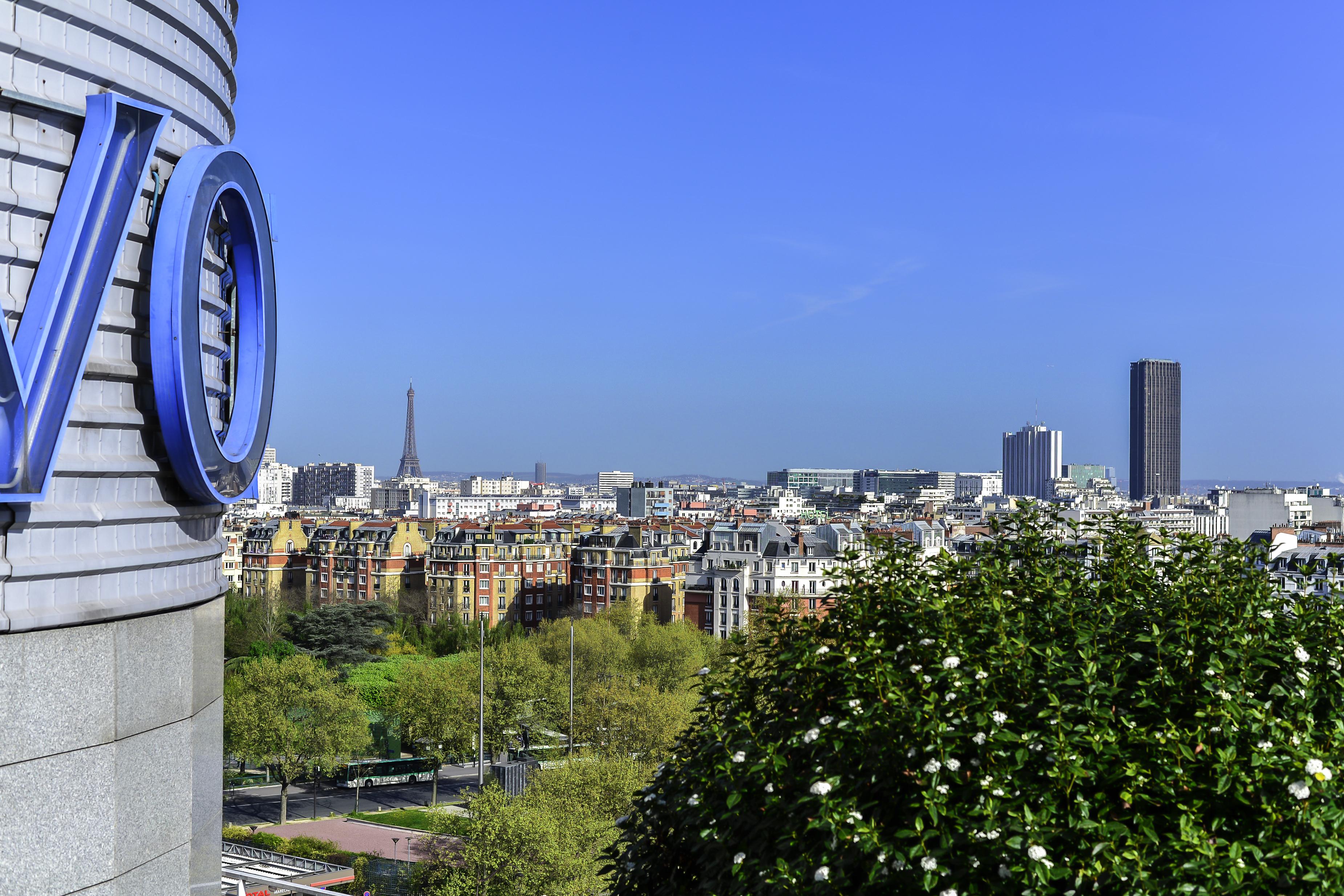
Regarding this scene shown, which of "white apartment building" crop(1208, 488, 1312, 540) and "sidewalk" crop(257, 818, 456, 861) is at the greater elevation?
"white apartment building" crop(1208, 488, 1312, 540)

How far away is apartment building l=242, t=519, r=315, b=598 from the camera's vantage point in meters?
99.4

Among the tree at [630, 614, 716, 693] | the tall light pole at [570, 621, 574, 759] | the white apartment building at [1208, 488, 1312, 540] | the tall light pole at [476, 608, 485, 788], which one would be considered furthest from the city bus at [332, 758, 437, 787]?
the white apartment building at [1208, 488, 1312, 540]

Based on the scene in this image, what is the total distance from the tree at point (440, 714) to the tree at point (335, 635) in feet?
54.8

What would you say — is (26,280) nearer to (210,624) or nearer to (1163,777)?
(210,624)

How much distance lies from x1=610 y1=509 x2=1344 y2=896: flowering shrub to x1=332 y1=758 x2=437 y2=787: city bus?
41.2 m

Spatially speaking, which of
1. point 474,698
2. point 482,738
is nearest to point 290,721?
point 474,698

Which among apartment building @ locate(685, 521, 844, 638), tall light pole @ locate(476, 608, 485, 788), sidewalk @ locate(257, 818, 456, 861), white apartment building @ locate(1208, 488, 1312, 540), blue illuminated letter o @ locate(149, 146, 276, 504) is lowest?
sidewalk @ locate(257, 818, 456, 861)

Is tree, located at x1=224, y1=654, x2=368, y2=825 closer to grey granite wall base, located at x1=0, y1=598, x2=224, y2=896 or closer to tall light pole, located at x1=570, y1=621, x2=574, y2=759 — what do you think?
tall light pole, located at x1=570, y1=621, x2=574, y2=759

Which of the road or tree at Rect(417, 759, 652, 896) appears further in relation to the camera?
the road

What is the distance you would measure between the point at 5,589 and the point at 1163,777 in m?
7.21

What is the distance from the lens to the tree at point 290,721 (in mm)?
42969

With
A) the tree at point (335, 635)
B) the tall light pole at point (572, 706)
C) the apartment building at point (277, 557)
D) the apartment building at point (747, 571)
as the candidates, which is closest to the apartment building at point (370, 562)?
the apartment building at point (277, 557)

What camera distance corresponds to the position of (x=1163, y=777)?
7004 mm

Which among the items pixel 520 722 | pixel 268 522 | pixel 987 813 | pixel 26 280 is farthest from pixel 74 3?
pixel 268 522
